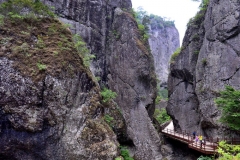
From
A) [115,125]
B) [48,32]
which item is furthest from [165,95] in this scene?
[48,32]

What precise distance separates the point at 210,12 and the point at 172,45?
42.6 metres

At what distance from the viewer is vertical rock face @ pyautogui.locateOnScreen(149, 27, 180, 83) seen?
5538 centimetres

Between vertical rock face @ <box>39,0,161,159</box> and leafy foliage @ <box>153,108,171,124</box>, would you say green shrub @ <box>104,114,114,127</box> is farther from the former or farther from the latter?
leafy foliage @ <box>153,108,171,124</box>

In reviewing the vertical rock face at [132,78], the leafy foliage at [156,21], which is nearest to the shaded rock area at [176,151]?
the vertical rock face at [132,78]

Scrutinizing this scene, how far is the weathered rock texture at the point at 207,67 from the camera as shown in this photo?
17594 millimetres

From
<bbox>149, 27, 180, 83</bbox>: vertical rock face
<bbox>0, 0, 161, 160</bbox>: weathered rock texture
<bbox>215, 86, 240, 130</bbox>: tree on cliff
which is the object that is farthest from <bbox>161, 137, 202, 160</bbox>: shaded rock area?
<bbox>149, 27, 180, 83</bbox>: vertical rock face

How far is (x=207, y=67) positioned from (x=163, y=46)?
41148 mm

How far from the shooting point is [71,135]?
32.4 ft

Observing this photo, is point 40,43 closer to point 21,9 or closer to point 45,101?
point 21,9

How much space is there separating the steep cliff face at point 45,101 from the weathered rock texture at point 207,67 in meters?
11.4

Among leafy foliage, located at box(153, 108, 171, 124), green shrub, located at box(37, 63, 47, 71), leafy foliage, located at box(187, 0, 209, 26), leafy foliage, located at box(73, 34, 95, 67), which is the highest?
leafy foliage, located at box(187, 0, 209, 26)

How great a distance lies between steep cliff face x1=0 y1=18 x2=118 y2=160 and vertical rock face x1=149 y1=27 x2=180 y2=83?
143 ft

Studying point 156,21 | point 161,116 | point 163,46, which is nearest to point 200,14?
point 161,116

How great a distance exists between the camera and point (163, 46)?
59750 mm
